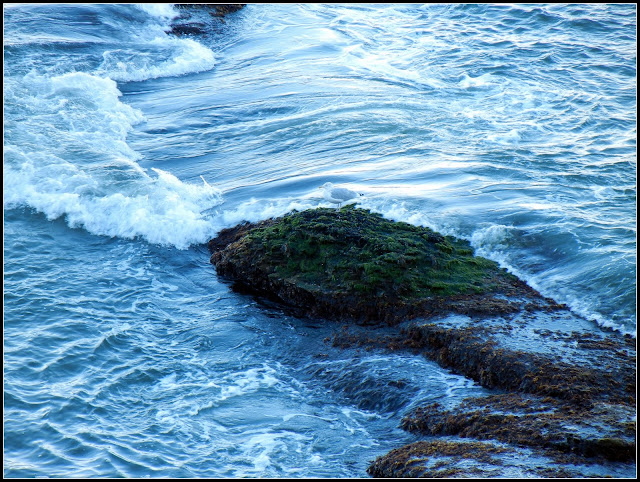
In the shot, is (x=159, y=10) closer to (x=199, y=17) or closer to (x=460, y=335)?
(x=199, y=17)

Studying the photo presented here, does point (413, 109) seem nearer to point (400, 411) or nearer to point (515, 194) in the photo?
point (515, 194)

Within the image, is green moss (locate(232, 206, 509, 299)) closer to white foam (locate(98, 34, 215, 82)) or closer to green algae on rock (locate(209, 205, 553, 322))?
green algae on rock (locate(209, 205, 553, 322))

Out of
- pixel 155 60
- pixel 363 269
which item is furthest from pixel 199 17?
pixel 363 269

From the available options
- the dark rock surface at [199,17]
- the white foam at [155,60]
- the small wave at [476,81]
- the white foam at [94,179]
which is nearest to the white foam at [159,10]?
the dark rock surface at [199,17]

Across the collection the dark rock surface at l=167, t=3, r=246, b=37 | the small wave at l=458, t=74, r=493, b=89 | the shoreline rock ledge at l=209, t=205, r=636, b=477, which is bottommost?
the shoreline rock ledge at l=209, t=205, r=636, b=477

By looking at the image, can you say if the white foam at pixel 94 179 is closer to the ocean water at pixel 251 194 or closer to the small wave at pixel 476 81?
the ocean water at pixel 251 194

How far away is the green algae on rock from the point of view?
7.12 m

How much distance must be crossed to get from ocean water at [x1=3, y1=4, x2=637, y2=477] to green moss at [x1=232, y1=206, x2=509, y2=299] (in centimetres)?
52

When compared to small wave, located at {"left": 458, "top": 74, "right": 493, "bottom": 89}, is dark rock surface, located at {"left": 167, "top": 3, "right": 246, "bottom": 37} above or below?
above

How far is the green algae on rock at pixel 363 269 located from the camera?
7117mm

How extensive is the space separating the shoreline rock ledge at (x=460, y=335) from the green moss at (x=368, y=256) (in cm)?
1

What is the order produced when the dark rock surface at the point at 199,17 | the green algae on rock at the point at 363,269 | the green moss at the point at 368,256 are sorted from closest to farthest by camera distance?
the green algae on rock at the point at 363,269 < the green moss at the point at 368,256 < the dark rock surface at the point at 199,17

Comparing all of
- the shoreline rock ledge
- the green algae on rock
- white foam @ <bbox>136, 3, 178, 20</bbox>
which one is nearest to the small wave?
the shoreline rock ledge

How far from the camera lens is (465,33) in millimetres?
18062
